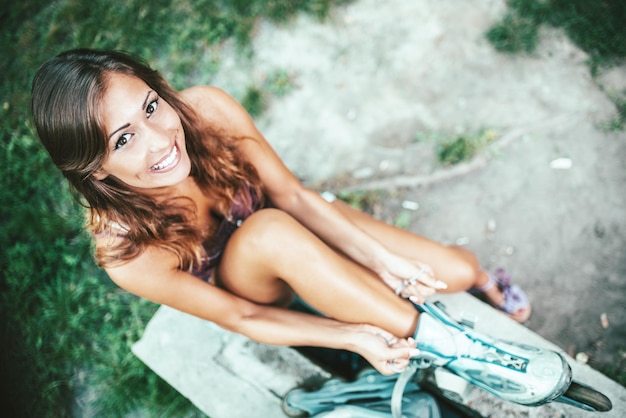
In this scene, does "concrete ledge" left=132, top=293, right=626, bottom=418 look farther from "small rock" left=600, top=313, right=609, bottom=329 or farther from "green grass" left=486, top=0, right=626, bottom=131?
"green grass" left=486, top=0, right=626, bottom=131

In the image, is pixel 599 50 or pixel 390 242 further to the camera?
pixel 599 50

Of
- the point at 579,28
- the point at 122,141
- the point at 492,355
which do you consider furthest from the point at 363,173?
the point at 122,141

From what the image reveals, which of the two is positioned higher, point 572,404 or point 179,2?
point 179,2

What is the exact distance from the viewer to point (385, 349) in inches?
85.6

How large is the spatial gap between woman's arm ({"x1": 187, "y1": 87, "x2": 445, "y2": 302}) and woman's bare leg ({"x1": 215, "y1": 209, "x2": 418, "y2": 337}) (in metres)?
0.12

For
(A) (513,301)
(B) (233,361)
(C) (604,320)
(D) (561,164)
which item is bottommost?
(C) (604,320)

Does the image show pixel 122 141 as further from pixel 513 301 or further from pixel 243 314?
pixel 513 301

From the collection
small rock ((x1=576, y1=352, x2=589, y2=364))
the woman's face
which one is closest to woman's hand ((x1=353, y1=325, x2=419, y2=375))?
the woman's face

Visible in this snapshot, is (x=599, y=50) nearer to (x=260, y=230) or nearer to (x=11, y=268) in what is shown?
(x=260, y=230)

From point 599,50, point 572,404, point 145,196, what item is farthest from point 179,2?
point 572,404

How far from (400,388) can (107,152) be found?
1550 millimetres

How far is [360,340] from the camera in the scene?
220 cm

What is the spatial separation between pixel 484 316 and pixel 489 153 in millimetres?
1345

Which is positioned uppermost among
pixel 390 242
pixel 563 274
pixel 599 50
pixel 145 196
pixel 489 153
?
pixel 145 196
